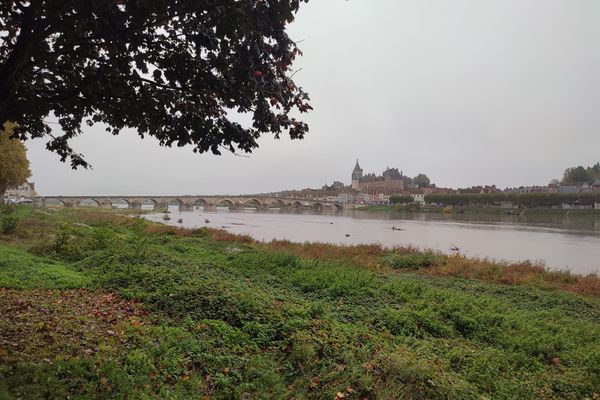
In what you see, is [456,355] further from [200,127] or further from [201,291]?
[200,127]

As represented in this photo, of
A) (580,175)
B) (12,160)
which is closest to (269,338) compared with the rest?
(12,160)

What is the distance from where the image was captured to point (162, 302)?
6785 mm

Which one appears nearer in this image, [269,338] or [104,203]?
[269,338]

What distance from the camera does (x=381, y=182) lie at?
18112cm

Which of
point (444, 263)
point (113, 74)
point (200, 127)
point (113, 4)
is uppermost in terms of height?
point (113, 4)

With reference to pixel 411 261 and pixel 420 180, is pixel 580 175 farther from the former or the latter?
pixel 411 261

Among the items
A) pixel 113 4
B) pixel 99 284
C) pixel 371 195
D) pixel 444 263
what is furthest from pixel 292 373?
pixel 371 195

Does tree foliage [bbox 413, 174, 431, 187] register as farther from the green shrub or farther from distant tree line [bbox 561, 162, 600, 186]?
the green shrub

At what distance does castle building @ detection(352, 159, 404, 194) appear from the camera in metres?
168

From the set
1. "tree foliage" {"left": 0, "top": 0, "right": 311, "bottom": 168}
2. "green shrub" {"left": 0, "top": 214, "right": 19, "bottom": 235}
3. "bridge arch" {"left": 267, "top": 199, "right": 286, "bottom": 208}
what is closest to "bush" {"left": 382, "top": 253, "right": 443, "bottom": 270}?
"tree foliage" {"left": 0, "top": 0, "right": 311, "bottom": 168}

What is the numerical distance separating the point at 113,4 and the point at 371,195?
164m

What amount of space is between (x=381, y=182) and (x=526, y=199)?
274 feet

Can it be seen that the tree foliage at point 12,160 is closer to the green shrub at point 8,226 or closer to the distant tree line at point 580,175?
the green shrub at point 8,226

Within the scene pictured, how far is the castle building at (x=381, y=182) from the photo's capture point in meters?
168
